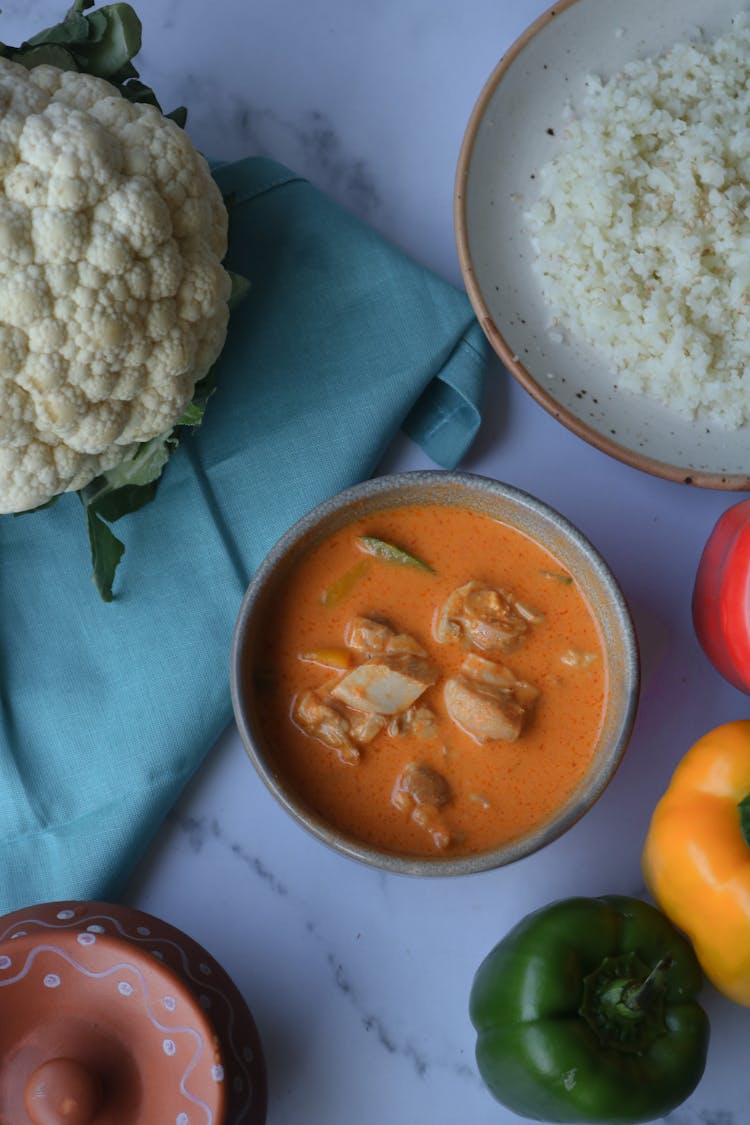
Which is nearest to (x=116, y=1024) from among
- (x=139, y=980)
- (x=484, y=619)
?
(x=139, y=980)

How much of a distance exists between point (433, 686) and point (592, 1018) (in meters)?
0.47

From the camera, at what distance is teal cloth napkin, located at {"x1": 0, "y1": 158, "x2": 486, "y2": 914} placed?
5.24 feet

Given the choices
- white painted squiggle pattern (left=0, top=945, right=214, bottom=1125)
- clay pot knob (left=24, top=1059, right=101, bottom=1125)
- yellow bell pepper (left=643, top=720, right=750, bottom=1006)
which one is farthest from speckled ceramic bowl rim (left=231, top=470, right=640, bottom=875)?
clay pot knob (left=24, top=1059, right=101, bottom=1125)

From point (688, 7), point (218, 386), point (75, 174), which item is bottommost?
point (218, 386)

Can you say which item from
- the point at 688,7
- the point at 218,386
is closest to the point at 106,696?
the point at 218,386

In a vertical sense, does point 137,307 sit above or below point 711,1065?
above

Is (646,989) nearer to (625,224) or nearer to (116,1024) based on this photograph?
(116,1024)

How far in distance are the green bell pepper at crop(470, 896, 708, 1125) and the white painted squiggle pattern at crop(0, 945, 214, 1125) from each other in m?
0.39

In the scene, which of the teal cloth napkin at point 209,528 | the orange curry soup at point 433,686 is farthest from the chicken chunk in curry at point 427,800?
the teal cloth napkin at point 209,528

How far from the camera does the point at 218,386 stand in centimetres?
163

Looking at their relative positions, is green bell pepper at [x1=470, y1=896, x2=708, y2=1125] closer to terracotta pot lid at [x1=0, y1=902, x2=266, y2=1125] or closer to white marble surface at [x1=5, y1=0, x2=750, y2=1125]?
white marble surface at [x1=5, y1=0, x2=750, y2=1125]

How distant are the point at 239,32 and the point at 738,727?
1239mm

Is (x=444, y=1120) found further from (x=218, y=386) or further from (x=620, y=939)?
(x=218, y=386)

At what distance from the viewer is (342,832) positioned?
1472mm
